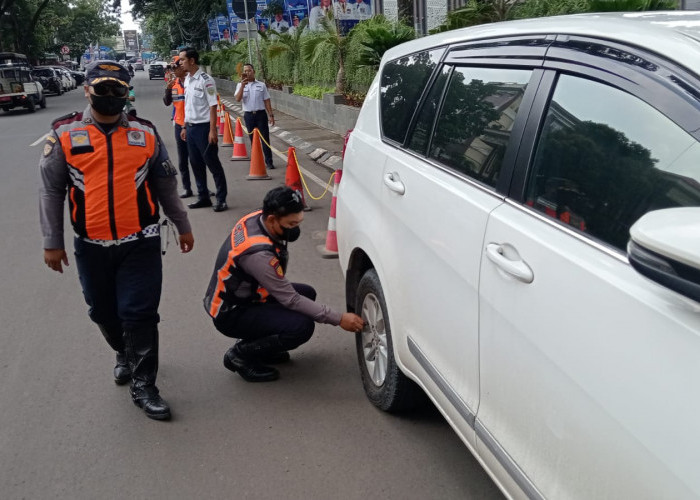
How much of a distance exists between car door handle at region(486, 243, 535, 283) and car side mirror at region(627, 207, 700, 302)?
0.48m

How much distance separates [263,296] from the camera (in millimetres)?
3824

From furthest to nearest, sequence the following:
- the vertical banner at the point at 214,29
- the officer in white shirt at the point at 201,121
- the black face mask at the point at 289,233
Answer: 1. the vertical banner at the point at 214,29
2. the officer in white shirt at the point at 201,121
3. the black face mask at the point at 289,233

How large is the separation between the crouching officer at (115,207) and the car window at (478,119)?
1.50 m

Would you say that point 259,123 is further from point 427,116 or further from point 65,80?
point 65,80

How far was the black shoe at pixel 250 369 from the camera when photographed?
12.9 ft

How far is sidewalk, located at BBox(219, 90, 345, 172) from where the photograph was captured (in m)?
11.7

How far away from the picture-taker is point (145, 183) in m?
3.40

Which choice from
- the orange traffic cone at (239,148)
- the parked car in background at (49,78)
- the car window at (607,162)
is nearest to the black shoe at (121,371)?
the car window at (607,162)

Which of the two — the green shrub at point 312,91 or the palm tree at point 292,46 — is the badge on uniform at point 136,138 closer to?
the green shrub at point 312,91

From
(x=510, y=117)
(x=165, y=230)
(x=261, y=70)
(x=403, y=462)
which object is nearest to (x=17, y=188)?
(x=165, y=230)

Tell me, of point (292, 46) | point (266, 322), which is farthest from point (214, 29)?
point (266, 322)

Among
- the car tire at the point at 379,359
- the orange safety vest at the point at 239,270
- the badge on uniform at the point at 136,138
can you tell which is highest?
the badge on uniform at the point at 136,138

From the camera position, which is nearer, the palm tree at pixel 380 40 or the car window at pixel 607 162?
the car window at pixel 607 162

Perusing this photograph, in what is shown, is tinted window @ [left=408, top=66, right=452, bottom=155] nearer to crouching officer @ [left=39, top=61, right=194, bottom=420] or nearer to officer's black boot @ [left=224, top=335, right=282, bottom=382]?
crouching officer @ [left=39, top=61, right=194, bottom=420]
